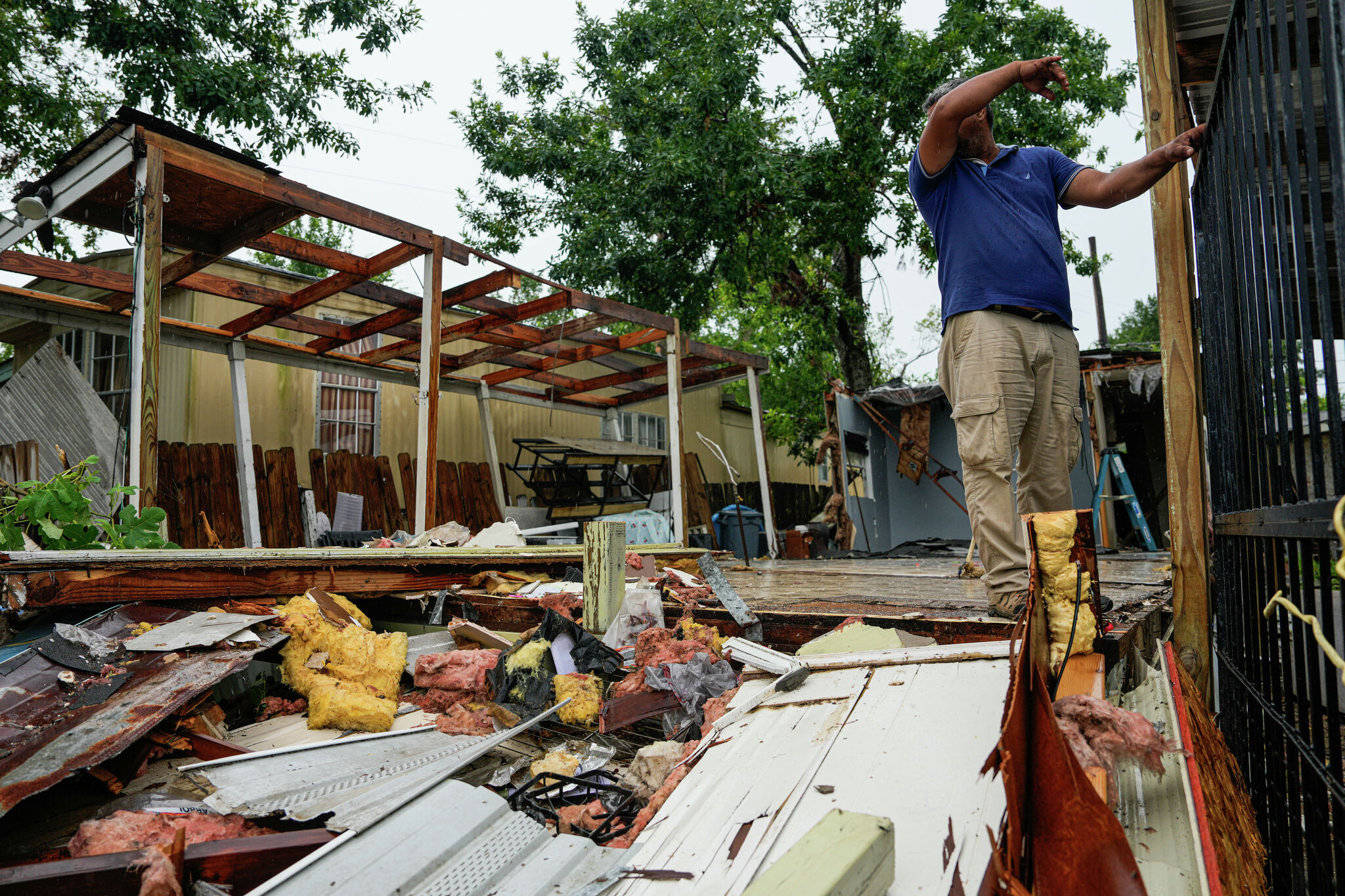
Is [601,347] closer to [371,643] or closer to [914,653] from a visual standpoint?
[371,643]

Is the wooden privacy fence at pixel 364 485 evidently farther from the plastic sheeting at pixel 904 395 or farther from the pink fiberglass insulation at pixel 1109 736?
the pink fiberglass insulation at pixel 1109 736

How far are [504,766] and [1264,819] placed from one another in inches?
79.7

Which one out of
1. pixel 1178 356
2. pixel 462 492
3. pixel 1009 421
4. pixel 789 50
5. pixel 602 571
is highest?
pixel 789 50

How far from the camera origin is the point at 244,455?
7336 mm

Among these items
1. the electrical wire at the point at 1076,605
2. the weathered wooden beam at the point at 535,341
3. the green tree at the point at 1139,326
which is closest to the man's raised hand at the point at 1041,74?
the electrical wire at the point at 1076,605

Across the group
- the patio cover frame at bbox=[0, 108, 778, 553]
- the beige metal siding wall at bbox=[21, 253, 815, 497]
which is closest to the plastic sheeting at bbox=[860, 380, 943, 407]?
the patio cover frame at bbox=[0, 108, 778, 553]

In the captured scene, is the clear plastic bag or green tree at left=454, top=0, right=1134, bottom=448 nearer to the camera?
the clear plastic bag

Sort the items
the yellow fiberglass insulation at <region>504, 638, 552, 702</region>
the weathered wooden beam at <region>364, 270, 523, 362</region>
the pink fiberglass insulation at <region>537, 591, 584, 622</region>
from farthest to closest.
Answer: the weathered wooden beam at <region>364, 270, 523, 362</region>, the pink fiberglass insulation at <region>537, 591, 584, 622</region>, the yellow fiberglass insulation at <region>504, 638, 552, 702</region>

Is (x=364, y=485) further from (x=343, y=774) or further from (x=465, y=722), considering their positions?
(x=343, y=774)

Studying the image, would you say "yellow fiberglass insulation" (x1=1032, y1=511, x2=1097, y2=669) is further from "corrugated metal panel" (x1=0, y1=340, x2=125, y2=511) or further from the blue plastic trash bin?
the blue plastic trash bin

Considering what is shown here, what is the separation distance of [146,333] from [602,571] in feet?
10.2

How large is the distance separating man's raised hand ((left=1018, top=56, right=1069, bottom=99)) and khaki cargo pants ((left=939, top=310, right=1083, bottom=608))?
735mm

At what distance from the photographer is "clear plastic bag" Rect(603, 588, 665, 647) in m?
3.15

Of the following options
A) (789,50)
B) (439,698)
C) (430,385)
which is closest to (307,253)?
(430,385)
